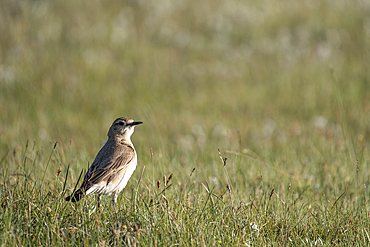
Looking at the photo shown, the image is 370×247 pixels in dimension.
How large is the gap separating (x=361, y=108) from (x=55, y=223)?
26.5ft

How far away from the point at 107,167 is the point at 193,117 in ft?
17.6

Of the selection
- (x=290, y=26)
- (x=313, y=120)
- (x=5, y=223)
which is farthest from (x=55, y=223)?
(x=290, y=26)

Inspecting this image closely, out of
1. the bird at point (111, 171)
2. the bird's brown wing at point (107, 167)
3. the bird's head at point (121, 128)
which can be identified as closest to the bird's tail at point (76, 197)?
the bird at point (111, 171)

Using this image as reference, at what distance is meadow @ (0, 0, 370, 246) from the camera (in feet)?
11.1

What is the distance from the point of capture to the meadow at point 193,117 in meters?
3.39

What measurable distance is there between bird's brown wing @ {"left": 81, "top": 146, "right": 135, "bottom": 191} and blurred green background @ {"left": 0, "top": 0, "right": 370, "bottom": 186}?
1.40 metres

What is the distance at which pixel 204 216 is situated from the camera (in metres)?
3.47

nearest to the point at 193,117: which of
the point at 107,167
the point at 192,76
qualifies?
the point at 192,76

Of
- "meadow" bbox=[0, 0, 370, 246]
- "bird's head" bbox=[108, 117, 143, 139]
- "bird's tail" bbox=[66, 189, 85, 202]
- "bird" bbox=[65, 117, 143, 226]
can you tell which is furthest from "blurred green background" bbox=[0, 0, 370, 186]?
"bird's tail" bbox=[66, 189, 85, 202]

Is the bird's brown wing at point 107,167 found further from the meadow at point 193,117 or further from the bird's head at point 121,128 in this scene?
the bird's head at point 121,128

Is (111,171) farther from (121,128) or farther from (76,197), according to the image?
(121,128)

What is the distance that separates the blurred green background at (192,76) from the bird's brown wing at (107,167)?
4.58ft

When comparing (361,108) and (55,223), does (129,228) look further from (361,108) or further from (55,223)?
(361,108)

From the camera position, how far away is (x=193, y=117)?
927 centimetres
